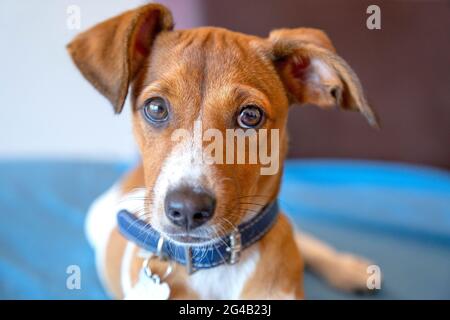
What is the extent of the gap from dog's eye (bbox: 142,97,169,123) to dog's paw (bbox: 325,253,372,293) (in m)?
1.23

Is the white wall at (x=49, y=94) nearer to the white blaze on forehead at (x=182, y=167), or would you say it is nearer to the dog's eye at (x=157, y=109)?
the dog's eye at (x=157, y=109)

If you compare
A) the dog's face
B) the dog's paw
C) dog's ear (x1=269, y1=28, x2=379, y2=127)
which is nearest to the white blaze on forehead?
the dog's face

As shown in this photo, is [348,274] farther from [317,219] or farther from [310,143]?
[310,143]

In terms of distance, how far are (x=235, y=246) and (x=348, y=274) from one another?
92 cm

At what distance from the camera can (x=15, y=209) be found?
299cm

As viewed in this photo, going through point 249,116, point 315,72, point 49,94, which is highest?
point 315,72

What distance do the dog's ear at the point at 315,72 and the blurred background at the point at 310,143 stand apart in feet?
3.16

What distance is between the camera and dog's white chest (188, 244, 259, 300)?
1801mm

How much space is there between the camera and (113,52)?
1722 mm

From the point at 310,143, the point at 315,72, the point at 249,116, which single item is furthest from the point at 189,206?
the point at 310,143
